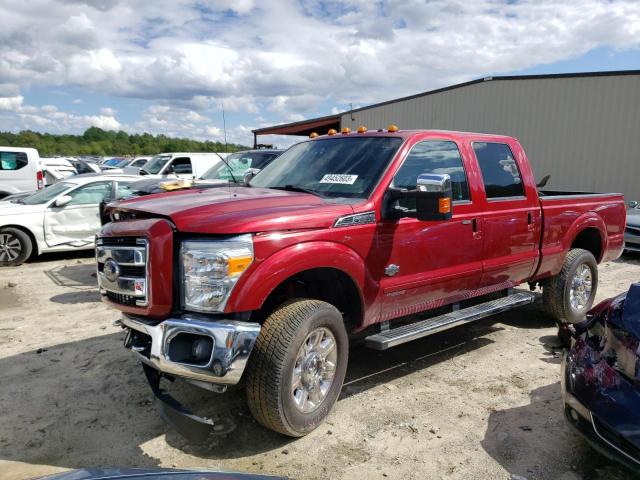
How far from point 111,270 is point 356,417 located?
1.96 meters

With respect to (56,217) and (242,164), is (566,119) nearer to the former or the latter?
(242,164)

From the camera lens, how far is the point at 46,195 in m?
9.77

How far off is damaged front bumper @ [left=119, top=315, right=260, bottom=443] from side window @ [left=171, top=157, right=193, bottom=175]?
41.3 feet

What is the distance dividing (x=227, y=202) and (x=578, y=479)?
8.84ft

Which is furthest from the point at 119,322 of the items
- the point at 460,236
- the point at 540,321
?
the point at 540,321

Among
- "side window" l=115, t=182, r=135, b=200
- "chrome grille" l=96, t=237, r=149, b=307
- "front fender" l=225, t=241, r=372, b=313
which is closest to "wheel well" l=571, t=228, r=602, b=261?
"front fender" l=225, t=241, r=372, b=313

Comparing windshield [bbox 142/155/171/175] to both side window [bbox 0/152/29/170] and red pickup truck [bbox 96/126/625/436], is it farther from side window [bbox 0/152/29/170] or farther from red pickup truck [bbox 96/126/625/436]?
red pickup truck [bbox 96/126/625/436]

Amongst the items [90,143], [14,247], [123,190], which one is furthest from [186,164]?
[90,143]

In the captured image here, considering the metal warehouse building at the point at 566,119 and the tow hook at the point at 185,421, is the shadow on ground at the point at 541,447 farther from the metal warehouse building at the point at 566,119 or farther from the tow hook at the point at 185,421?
the metal warehouse building at the point at 566,119

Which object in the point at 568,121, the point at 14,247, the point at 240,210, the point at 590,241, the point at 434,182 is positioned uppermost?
the point at 568,121

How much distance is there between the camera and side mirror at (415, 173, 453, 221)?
345cm

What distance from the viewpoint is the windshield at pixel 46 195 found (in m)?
9.62

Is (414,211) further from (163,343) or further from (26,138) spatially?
(26,138)

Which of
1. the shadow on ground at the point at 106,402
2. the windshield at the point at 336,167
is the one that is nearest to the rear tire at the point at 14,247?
the shadow on ground at the point at 106,402
